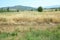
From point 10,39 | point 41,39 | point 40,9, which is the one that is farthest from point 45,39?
point 40,9

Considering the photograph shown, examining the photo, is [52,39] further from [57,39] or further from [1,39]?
[1,39]

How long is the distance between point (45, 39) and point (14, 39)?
A: 6.61 ft

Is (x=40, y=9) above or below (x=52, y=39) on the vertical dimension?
below

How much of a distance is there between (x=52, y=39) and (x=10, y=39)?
9.04 ft

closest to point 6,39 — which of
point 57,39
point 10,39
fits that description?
point 10,39

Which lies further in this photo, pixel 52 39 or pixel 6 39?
pixel 6 39

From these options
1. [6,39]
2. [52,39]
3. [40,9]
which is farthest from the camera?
[40,9]

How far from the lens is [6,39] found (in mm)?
13016

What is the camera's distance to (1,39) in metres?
12.9

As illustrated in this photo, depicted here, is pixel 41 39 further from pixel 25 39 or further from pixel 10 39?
pixel 10 39

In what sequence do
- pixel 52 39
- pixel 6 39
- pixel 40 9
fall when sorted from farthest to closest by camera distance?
pixel 40 9, pixel 6 39, pixel 52 39

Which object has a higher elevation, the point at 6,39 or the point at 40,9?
the point at 6,39

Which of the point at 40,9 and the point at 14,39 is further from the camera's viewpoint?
the point at 40,9

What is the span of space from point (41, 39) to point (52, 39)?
0.69 metres
